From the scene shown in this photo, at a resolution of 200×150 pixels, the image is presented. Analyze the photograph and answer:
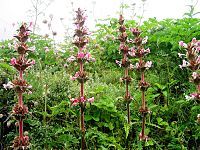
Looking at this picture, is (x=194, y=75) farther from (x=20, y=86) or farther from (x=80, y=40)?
(x=20, y=86)

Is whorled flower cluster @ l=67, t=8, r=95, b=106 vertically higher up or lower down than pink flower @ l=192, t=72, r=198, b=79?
higher up

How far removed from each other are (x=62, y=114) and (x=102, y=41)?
4417 mm

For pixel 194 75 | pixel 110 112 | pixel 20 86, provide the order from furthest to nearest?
1. pixel 110 112
2. pixel 194 75
3. pixel 20 86

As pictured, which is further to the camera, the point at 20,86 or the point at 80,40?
the point at 80,40

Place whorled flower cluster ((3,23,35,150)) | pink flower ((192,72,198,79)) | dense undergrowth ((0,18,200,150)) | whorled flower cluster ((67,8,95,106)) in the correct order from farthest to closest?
dense undergrowth ((0,18,200,150)) < whorled flower cluster ((67,8,95,106)) < pink flower ((192,72,198,79)) < whorled flower cluster ((3,23,35,150))

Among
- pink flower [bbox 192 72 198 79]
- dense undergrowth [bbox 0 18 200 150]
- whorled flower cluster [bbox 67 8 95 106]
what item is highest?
whorled flower cluster [bbox 67 8 95 106]

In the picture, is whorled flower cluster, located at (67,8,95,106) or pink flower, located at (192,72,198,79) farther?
whorled flower cluster, located at (67,8,95,106)

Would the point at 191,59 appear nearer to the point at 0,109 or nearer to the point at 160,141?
the point at 160,141

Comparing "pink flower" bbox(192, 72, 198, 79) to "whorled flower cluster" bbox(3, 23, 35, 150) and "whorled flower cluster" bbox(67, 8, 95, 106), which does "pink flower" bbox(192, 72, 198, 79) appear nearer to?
"whorled flower cluster" bbox(67, 8, 95, 106)

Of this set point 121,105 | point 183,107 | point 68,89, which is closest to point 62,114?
point 68,89

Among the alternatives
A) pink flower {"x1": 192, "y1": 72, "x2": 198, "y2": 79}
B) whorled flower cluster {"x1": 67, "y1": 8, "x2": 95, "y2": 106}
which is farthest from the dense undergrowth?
whorled flower cluster {"x1": 67, "y1": 8, "x2": 95, "y2": 106}

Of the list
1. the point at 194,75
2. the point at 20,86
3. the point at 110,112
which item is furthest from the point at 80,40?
the point at 194,75

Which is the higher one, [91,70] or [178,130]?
[91,70]

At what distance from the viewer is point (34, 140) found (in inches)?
144
